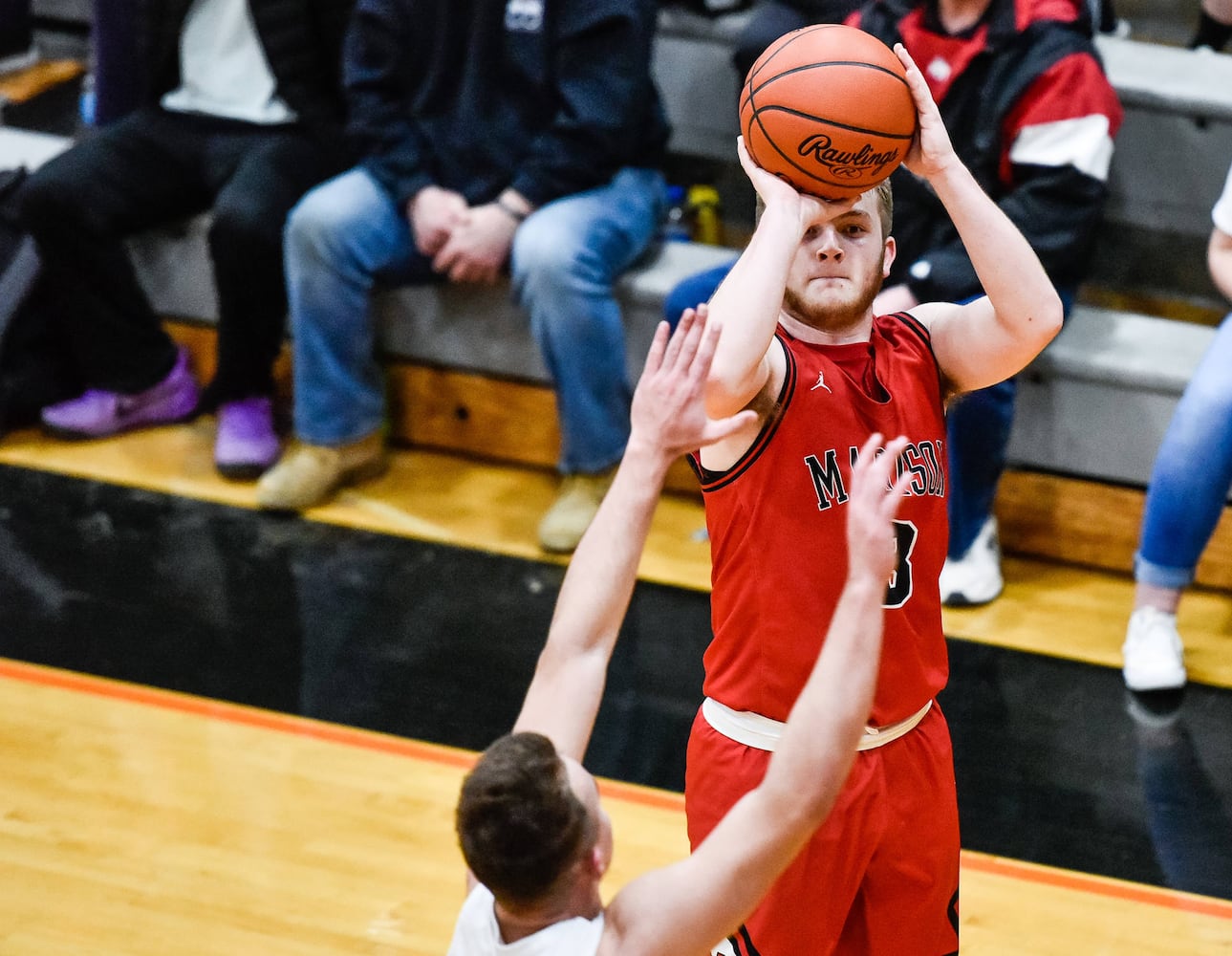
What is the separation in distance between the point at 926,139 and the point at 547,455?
2.96 metres

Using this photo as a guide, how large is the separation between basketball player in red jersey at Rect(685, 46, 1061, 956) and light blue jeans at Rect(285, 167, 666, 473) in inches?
85.0

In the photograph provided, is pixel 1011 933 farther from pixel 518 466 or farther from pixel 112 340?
pixel 112 340

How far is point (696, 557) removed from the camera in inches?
180

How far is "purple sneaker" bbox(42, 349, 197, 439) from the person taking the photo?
5113 millimetres

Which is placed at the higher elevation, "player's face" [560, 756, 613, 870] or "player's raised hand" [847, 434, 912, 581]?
"player's raised hand" [847, 434, 912, 581]

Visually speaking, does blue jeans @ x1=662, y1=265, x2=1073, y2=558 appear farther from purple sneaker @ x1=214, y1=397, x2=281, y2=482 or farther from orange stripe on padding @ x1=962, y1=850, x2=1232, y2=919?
purple sneaker @ x1=214, y1=397, x2=281, y2=482

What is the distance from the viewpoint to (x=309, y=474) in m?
4.78

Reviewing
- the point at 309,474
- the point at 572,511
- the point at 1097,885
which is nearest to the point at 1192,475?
the point at 1097,885

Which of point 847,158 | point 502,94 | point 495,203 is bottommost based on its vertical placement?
point 495,203

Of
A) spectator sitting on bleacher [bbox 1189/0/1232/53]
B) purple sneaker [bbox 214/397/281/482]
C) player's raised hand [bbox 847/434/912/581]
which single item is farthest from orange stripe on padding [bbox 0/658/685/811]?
spectator sitting on bleacher [bbox 1189/0/1232/53]

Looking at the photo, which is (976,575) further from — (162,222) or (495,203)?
(162,222)

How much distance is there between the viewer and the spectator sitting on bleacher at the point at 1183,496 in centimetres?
397

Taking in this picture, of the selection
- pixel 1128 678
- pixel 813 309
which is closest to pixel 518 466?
pixel 1128 678

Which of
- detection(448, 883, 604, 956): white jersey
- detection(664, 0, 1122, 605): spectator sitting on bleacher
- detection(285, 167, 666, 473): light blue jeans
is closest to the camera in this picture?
detection(448, 883, 604, 956): white jersey
